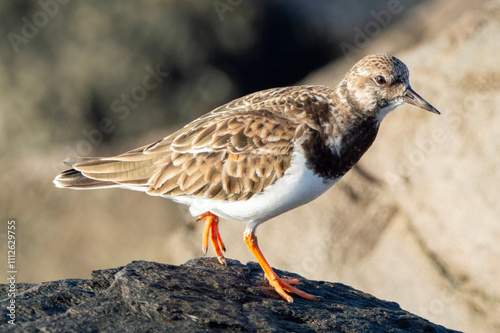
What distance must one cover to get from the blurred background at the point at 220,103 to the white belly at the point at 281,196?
375cm

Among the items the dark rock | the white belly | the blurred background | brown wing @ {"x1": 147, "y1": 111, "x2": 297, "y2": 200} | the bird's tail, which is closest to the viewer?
the dark rock

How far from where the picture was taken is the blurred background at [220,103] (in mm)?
9016

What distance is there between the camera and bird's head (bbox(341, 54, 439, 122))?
17.4 feet

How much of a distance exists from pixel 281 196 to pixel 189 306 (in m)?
1.25

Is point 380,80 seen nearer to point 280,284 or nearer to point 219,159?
point 219,159

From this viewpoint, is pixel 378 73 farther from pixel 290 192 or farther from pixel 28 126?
pixel 28 126

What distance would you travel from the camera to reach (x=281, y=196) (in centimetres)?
521

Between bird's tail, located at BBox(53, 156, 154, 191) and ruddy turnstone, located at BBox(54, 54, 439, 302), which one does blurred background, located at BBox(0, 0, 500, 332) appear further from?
bird's tail, located at BBox(53, 156, 154, 191)

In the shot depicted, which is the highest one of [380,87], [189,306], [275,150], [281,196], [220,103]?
[220,103]

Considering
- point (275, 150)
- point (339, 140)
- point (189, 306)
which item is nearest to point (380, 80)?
point (339, 140)

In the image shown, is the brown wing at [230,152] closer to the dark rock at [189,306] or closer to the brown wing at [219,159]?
the brown wing at [219,159]

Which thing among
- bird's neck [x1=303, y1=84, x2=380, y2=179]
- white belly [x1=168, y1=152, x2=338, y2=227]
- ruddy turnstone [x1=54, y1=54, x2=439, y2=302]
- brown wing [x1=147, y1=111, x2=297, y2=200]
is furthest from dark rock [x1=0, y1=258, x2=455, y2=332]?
bird's neck [x1=303, y1=84, x2=380, y2=179]

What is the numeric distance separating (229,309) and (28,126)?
6865mm

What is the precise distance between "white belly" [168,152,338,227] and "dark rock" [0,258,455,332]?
57cm
